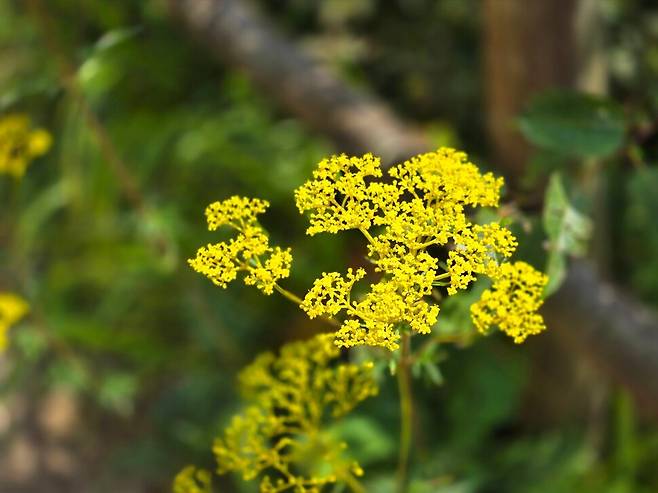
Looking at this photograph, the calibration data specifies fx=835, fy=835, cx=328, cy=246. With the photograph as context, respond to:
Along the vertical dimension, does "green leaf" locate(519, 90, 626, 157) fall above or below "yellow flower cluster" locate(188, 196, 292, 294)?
above

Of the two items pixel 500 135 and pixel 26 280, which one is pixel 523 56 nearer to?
pixel 500 135

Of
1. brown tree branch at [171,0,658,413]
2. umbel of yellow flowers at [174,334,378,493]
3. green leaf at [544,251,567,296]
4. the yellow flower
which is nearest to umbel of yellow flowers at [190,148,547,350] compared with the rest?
the yellow flower

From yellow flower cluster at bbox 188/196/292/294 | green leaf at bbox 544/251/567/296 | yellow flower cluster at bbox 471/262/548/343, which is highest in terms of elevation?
green leaf at bbox 544/251/567/296

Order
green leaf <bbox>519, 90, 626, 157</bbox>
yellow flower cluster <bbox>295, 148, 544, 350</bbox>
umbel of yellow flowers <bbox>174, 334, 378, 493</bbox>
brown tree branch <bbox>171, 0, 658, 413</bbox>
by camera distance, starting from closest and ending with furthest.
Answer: yellow flower cluster <bbox>295, 148, 544, 350</bbox> < umbel of yellow flowers <bbox>174, 334, 378, 493</bbox> < green leaf <bbox>519, 90, 626, 157</bbox> < brown tree branch <bbox>171, 0, 658, 413</bbox>

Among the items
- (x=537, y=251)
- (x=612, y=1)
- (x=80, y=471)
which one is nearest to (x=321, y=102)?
(x=612, y=1)

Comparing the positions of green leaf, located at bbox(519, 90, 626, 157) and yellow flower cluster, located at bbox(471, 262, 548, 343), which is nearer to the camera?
yellow flower cluster, located at bbox(471, 262, 548, 343)

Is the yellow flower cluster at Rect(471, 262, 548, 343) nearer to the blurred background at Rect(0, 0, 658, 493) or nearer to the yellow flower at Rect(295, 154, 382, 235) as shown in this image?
the yellow flower at Rect(295, 154, 382, 235)

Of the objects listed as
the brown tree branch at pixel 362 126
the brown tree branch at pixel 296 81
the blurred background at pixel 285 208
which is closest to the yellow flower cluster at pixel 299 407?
the blurred background at pixel 285 208

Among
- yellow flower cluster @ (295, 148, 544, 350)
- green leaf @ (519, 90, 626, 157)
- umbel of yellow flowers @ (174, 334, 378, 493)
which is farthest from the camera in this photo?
green leaf @ (519, 90, 626, 157)
